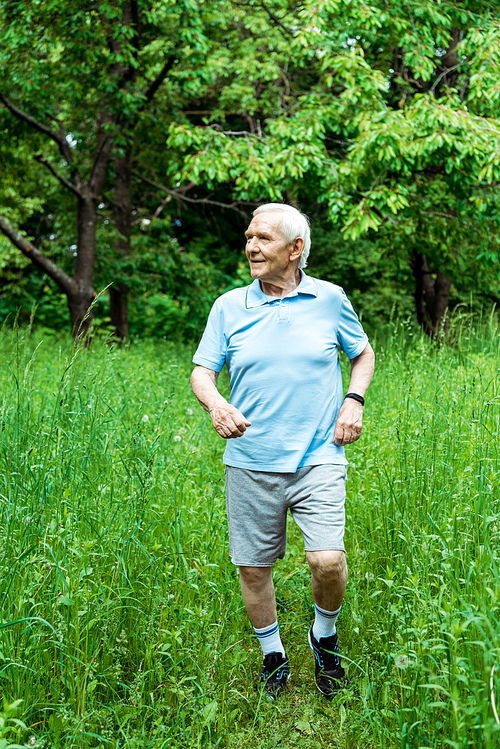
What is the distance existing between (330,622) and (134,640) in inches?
31.7

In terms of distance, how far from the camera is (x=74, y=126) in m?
11.6

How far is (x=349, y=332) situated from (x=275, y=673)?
1.49 m

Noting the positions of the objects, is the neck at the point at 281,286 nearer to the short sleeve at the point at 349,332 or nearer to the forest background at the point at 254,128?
the short sleeve at the point at 349,332

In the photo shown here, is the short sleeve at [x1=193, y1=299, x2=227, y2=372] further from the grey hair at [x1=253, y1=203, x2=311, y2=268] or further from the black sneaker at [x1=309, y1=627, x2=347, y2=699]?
the black sneaker at [x1=309, y1=627, x2=347, y2=699]

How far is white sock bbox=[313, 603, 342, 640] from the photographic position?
8.79 ft

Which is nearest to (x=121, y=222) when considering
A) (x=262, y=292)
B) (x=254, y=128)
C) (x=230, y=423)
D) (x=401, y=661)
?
(x=254, y=128)

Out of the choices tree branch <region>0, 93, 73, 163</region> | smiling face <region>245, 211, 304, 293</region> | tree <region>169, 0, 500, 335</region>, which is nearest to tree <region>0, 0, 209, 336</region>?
tree branch <region>0, 93, 73, 163</region>

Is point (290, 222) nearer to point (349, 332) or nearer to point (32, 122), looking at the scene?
point (349, 332)

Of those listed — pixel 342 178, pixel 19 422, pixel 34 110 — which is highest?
pixel 34 110

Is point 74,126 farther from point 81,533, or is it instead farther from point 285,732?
point 285,732

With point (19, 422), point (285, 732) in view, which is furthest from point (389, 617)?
point (19, 422)

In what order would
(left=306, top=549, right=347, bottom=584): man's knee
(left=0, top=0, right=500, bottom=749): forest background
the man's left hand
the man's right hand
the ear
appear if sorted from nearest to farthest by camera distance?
1. (left=0, top=0, right=500, bottom=749): forest background
2. the man's right hand
3. (left=306, top=549, right=347, bottom=584): man's knee
4. the man's left hand
5. the ear

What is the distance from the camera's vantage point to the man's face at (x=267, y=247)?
Answer: 268cm

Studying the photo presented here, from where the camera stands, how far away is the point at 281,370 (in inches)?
104
